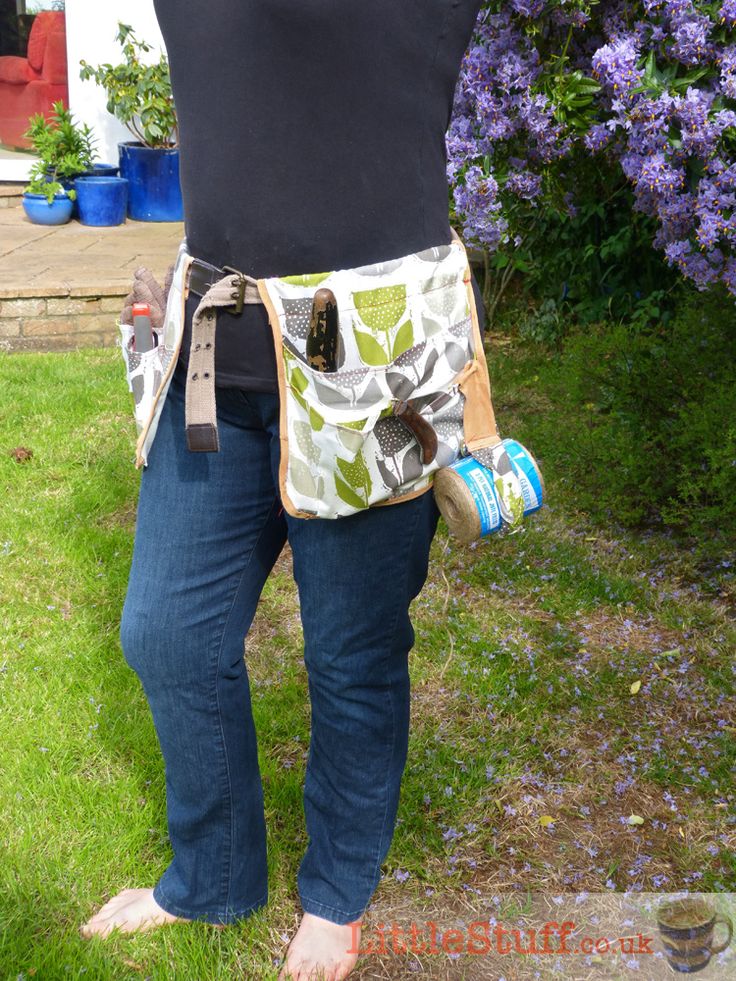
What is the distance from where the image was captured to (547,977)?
6.42 ft

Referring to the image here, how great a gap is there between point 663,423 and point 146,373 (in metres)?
2.33

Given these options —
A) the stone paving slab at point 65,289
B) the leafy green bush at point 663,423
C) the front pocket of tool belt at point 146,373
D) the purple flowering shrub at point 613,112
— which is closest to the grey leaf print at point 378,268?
the front pocket of tool belt at point 146,373

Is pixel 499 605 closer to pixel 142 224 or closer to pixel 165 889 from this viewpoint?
pixel 165 889

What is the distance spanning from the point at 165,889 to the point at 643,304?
11.0 feet

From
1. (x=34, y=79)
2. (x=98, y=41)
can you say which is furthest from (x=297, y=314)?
(x=34, y=79)

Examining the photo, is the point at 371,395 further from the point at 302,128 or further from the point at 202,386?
the point at 302,128

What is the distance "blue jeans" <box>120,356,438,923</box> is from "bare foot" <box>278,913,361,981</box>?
0.16 m

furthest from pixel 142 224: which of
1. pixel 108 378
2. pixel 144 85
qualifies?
pixel 108 378

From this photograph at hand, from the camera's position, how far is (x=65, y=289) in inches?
215

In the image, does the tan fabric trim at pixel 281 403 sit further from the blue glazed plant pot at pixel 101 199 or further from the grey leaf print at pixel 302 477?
the blue glazed plant pot at pixel 101 199

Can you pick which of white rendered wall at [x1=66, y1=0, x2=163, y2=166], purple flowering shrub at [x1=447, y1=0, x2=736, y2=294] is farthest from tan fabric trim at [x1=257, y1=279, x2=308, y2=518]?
white rendered wall at [x1=66, y1=0, x2=163, y2=166]

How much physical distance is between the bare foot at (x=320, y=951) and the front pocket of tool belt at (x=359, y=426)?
0.84 metres

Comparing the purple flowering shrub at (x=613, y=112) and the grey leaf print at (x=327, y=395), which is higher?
the purple flowering shrub at (x=613, y=112)

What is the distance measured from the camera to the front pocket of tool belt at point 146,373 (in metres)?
1.65
